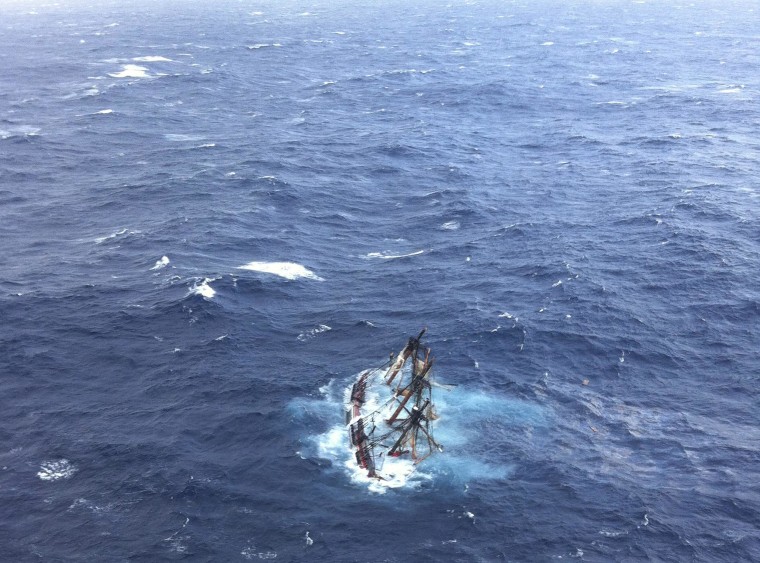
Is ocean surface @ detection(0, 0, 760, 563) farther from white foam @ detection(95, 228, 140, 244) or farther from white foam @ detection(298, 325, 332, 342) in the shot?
white foam @ detection(95, 228, 140, 244)

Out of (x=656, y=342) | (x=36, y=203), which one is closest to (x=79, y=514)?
(x=656, y=342)

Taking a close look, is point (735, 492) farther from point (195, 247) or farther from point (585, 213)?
point (195, 247)

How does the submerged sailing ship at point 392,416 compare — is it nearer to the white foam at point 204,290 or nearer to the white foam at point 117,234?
the white foam at point 204,290

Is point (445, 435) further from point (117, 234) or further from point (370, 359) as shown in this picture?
point (117, 234)

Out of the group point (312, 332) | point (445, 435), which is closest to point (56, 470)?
point (312, 332)

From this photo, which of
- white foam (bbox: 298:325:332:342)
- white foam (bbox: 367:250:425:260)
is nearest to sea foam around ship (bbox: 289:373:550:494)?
white foam (bbox: 298:325:332:342)

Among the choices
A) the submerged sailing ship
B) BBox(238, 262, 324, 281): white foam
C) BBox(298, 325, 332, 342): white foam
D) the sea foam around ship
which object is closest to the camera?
the sea foam around ship
